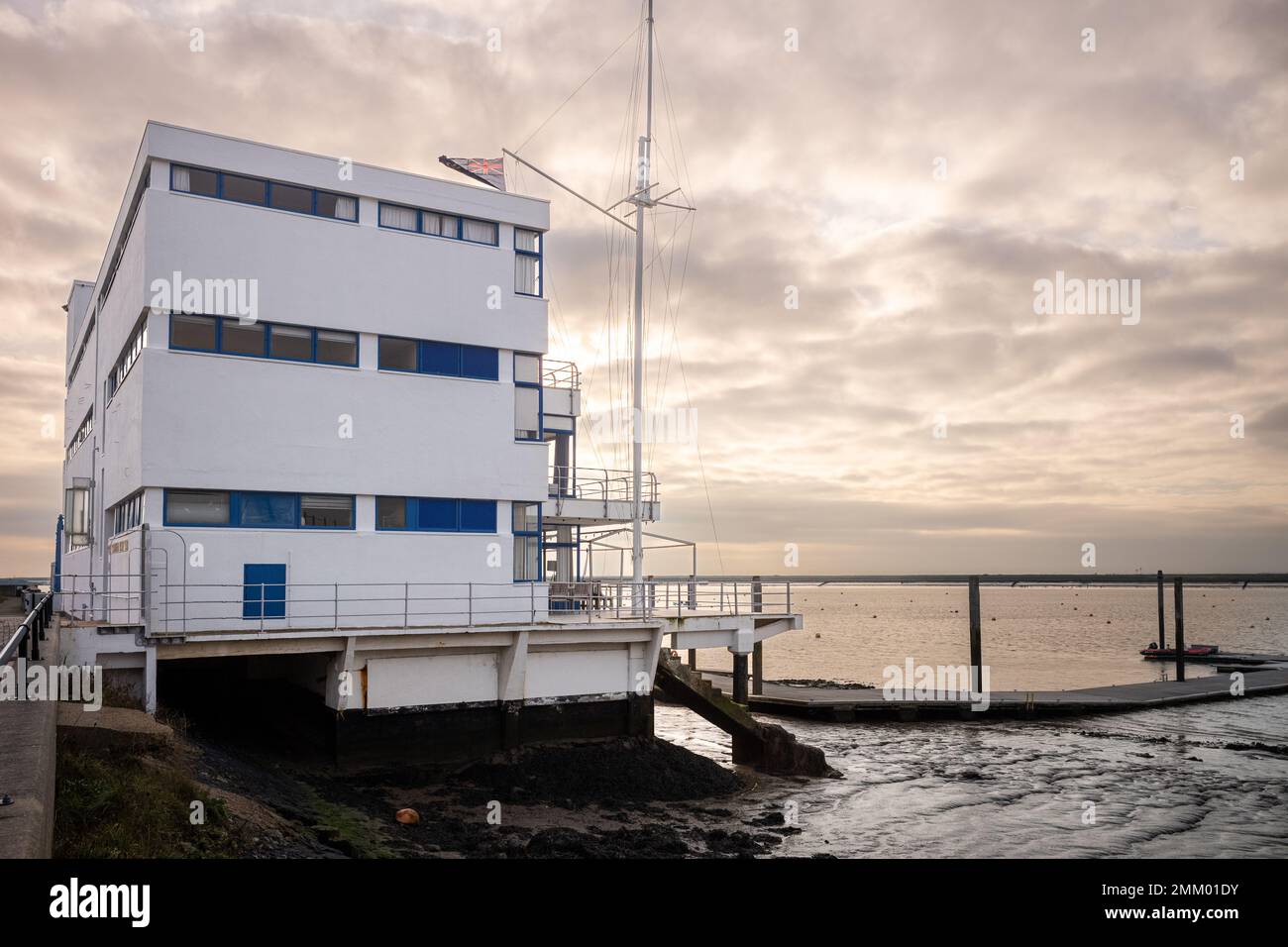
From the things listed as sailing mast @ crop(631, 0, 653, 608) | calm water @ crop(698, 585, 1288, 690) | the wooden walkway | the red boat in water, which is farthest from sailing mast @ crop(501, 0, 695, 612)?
the red boat in water

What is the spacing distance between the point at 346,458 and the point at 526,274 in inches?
260

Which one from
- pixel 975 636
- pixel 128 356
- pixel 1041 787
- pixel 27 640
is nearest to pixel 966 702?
pixel 975 636

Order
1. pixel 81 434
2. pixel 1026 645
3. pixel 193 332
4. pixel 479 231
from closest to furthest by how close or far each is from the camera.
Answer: pixel 193 332, pixel 479 231, pixel 81 434, pixel 1026 645

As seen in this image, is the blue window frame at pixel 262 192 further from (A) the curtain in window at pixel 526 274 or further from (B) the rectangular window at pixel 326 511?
(B) the rectangular window at pixel 326 511

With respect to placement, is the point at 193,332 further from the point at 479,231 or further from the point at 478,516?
the point at 478,516

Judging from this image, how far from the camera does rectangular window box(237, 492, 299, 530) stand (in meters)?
21.5

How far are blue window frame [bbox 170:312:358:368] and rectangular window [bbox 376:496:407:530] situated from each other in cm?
321

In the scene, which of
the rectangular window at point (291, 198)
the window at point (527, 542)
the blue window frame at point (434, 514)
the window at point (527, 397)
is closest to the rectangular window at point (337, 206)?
the rectangular window at point (291, 198)

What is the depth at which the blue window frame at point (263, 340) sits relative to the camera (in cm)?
2116

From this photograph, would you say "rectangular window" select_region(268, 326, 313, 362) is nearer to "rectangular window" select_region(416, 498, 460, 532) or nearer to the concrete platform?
"rectangular window" select_region(416, 498, 460, 532)

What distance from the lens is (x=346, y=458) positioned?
22500mm

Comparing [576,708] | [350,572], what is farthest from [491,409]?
[576,708]

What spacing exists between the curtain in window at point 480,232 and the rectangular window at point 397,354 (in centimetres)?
315
